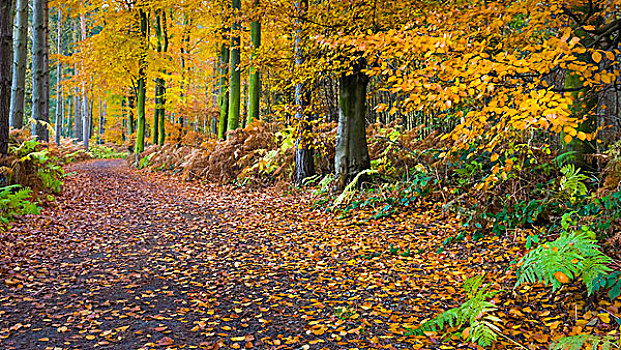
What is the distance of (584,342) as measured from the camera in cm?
274

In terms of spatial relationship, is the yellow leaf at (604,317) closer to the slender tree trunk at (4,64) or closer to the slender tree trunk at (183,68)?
the slender tree trunk at (4,64)

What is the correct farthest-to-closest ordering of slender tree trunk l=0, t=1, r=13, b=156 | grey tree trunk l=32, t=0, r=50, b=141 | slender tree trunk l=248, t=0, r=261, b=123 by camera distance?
slender tree trunk l=248, t=0, r=261, b=123, grey tree trunk l=32, t=0, r=50, b=141, slender tree trunk l=0, t=1, r=13, b=156

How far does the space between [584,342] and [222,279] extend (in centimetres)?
324

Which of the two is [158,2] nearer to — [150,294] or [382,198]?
[382,198]

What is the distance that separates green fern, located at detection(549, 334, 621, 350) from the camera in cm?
261

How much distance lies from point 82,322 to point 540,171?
18.8 ft

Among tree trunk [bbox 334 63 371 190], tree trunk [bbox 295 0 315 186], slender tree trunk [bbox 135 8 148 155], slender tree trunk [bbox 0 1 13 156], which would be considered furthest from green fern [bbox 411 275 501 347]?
slender tree trunk [bbox 135 8 148 155]

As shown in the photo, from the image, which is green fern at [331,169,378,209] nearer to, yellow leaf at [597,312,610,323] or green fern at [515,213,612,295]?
green fern at [515,213,612,295]

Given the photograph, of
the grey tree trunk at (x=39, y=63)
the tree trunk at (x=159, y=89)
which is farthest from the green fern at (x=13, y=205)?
the tree trunk at (x=159, y=89)

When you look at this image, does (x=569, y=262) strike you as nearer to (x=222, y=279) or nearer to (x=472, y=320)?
(x=472, y=320)

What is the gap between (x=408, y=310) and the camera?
12.3 feet

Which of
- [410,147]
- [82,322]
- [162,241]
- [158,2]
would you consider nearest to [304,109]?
[410,147]

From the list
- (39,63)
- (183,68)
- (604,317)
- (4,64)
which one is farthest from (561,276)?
(183,68)

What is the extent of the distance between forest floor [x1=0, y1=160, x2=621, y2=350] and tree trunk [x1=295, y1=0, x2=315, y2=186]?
2077 millimetres
